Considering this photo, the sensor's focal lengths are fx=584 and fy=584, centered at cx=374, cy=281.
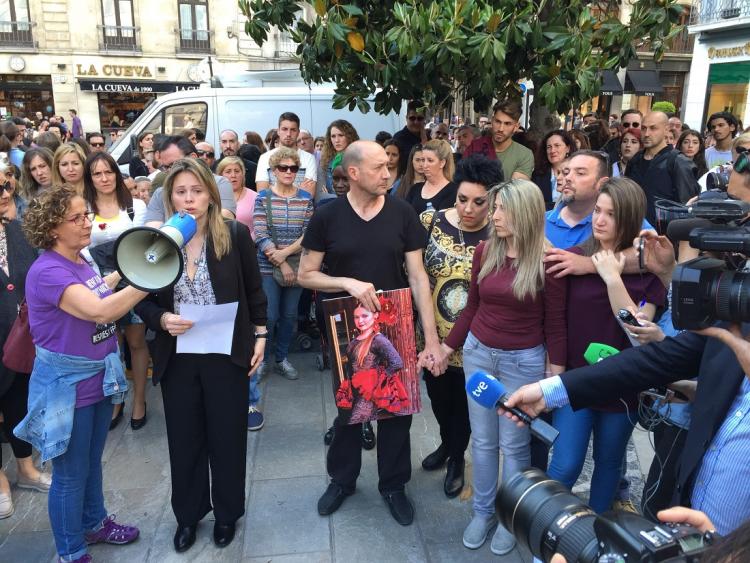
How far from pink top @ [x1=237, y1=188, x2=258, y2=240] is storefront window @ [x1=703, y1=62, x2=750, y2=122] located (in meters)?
16.7

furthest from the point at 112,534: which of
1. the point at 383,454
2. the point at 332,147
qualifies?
the point at 332,147

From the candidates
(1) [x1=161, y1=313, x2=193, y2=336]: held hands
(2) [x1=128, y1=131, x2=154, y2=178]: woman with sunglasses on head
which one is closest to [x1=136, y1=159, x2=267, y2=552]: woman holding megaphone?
(1) [x1=161, y1=313, x2=193, y2=336]: held hands

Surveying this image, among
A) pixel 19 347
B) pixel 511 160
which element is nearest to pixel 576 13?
pixel 511 160

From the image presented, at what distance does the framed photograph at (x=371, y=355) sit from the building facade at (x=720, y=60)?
1798cm

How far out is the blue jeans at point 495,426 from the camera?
282cm

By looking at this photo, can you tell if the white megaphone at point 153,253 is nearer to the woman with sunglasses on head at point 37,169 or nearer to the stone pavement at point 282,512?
→ the stone pavement at point 282,512

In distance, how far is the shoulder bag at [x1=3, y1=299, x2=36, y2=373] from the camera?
3023 millimetres

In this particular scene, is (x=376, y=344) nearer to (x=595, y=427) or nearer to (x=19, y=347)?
(x=595, y=427)

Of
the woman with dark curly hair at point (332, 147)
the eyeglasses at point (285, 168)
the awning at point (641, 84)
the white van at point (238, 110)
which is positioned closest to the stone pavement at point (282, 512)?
the eyeglasses at point (285, 168)

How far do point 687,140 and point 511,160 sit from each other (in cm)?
302

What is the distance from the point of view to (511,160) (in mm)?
5207

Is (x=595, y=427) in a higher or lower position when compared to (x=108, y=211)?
lower

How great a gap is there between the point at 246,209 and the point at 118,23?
23.1m

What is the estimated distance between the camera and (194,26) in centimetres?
2477
